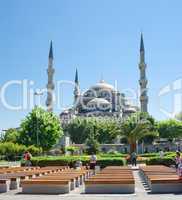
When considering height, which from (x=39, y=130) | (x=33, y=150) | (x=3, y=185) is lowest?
(x=3, y=185)

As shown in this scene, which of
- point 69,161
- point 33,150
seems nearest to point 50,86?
point 33,150

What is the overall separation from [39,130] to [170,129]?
124 ft

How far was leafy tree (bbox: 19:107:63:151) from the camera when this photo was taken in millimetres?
47991

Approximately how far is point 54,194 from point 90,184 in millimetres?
1111

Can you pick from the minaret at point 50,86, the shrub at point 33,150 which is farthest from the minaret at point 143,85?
the shrub at point 33,150

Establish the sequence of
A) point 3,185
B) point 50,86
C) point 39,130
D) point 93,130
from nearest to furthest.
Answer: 1. point 3,185
2. point 39,130
3. point 93,130
4. point 50,86

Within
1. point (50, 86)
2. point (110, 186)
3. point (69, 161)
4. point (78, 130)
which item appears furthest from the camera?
point (50, 86)

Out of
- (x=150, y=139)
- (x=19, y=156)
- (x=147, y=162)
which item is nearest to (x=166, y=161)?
(x=147, y=162)

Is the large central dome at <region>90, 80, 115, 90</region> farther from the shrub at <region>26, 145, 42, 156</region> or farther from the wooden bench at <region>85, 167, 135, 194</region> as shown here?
the wooden bench at <region>85, 167, 135, 194</region>

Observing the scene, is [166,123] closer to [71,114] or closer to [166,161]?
[71,114]

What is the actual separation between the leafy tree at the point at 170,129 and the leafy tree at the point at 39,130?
35244 millimetres

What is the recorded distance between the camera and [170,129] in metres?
79.2

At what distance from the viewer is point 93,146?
196ft

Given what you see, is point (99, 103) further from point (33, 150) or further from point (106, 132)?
point (33, 150)
